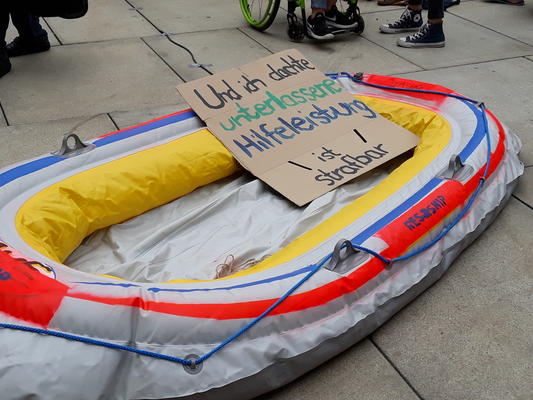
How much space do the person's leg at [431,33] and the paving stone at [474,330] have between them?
262cm

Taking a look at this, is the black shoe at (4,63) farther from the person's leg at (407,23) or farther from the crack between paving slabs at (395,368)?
the crack between paving slabs at (395,368)

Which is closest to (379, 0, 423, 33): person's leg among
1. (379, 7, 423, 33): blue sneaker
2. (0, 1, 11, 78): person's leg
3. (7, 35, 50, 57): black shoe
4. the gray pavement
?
(379, 7, 423, 33): blue sneaker

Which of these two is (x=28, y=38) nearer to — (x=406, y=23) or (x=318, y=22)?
(x=318, y=22)

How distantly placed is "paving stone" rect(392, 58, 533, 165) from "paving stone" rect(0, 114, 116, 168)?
2.16m

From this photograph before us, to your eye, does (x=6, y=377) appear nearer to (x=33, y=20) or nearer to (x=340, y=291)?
(x=340, y=291)

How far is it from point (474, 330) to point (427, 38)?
128 inches

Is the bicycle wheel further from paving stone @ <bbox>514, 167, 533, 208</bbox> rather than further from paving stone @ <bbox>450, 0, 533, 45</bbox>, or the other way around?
paving stone @ <bbox>514, 167, 533, 208</bbox>

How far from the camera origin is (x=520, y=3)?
6211 millimetres

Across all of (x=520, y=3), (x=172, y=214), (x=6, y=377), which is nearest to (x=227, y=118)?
(x=172, y=214)

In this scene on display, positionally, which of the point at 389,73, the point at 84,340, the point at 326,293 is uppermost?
the point at 84,340

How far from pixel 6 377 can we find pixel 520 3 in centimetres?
582

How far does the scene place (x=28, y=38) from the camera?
4.92 m

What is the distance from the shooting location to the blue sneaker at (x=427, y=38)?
518 centimetres

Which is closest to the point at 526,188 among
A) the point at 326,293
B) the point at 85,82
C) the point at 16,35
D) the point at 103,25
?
the point at 326,293
